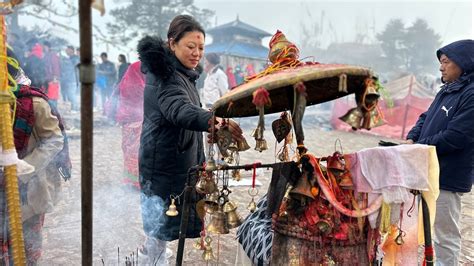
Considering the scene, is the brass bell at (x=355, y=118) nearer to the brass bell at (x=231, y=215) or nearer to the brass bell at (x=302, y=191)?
the brass bell at (x=302, y=191)

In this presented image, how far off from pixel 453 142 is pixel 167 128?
7.87 feet

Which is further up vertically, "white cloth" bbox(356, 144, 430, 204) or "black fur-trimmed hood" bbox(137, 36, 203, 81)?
"black fur-trimmed hood" bbox(137, 36, 203, 81)

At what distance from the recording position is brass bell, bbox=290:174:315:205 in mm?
2119

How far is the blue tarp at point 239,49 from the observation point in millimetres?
29750

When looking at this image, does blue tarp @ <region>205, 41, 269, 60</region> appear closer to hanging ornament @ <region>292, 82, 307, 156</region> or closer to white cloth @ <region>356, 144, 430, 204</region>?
white cloth @ <region>356, 144, 430, 204</region>

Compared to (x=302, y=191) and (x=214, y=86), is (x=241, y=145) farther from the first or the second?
(x=214, y=86)

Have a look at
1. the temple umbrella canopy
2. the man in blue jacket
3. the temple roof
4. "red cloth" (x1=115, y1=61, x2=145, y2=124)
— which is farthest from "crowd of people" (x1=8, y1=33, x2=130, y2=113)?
the temple roof

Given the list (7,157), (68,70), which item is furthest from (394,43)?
(7,157)

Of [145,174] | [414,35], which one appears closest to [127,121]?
[145,174]

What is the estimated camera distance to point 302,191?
2.12 metres

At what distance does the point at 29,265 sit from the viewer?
2629 millimetres

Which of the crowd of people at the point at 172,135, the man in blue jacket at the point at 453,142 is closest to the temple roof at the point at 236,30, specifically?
the crowd of people at the point at 172,135

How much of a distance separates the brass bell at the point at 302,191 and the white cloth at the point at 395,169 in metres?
0.34

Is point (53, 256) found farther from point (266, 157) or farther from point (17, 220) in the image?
point (266, 157)
